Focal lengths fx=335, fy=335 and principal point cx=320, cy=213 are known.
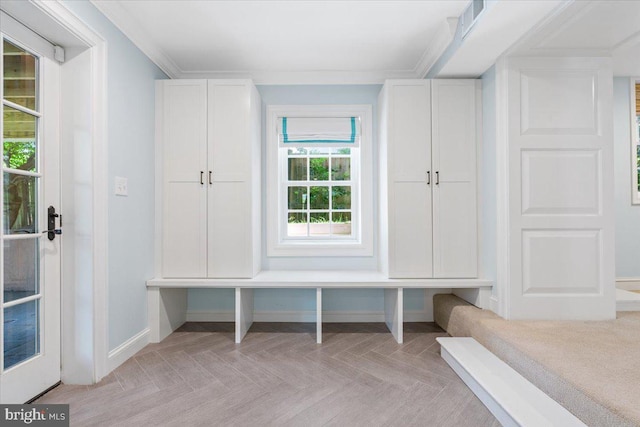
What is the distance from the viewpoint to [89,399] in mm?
1922

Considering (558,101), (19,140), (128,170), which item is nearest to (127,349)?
(128,170)

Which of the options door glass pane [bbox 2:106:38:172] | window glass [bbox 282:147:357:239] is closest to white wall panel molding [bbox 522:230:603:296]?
window glass [bbox 282:147:357:239]

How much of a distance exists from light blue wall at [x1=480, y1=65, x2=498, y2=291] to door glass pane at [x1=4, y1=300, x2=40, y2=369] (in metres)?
3.15

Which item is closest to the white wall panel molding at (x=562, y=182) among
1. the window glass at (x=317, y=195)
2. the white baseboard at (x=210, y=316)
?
the window glass at (x=317, y=195)

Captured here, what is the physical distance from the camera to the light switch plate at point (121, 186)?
2.34 m

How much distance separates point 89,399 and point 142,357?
58 cm

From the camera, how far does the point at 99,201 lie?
7.04ft

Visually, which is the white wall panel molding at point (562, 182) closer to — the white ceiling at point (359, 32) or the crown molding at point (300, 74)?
the white ceiling at point (359, 32)

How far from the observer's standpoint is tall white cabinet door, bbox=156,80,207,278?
291 cm

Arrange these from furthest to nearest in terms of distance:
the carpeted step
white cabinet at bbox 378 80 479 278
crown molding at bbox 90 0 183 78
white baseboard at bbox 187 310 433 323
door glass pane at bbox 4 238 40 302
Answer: white baseboard at bbox 187 310 433 323 → white cabinet at bbox 378 80 479 278 → the carpeted step → crown molding at bbox 90 0 183 78 → door glass pane at bbox 4 238 40 302

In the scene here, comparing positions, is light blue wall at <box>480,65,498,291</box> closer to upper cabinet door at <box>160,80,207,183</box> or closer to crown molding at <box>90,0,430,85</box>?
crown molding at <box>90,0,430,85</box>

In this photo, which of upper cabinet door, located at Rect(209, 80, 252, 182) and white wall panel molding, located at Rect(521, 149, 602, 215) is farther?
upper cabinet door, located at Rect(209, 80, 252, 182)

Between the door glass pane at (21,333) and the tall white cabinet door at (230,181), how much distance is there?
1199 millimetres

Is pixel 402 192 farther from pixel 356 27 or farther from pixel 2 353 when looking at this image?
pixel 2 353
